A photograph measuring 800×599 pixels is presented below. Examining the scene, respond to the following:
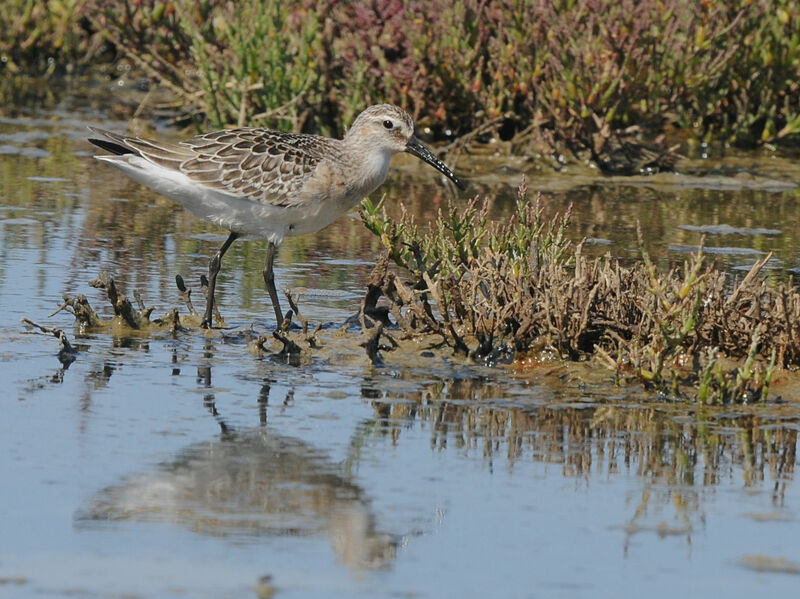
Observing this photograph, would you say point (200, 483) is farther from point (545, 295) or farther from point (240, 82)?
Answer: point (240, 82)

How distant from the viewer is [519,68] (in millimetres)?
13508

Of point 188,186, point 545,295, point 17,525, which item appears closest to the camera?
point 17,525

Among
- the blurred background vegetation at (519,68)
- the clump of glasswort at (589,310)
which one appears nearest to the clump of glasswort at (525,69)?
→ the blurred background vegetation at (519,68)

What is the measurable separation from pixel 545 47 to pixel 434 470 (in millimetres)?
8366

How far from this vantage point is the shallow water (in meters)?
4.66

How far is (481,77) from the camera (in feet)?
45.0

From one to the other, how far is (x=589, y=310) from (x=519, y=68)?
21.0ft

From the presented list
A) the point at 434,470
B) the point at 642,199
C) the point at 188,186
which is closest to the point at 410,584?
the point at 434,470

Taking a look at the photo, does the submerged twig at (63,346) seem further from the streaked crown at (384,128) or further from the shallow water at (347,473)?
the streaked crown at (384,128)

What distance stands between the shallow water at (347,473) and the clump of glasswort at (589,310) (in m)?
0.18

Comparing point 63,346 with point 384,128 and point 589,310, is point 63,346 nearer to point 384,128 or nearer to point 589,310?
point 384,128

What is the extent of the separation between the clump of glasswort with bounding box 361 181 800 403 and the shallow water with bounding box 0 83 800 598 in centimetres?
18

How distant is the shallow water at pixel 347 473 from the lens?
466 centimetres

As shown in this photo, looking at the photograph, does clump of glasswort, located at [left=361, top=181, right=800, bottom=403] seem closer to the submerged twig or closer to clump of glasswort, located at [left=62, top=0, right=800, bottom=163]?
the submerged twig
